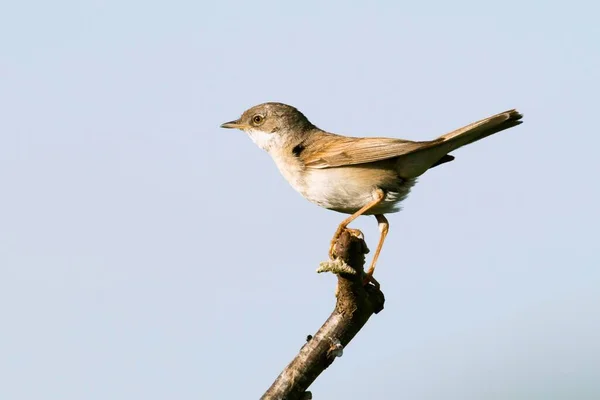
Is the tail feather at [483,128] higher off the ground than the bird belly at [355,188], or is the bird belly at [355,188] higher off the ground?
the tail feather at [483,128]

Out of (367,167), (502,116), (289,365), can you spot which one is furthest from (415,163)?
(289,365)

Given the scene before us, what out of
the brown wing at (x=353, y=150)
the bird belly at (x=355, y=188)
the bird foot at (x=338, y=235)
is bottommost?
the bird foot at (x=338, y=235)

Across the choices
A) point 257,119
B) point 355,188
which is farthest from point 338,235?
point 257,119

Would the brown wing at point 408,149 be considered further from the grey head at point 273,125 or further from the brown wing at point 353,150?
the grey head at point 273,125

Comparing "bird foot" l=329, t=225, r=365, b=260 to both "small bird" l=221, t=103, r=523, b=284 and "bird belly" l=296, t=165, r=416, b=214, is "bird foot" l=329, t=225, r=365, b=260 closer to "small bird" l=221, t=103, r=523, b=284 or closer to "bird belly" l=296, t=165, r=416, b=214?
"small bird" l=221, t=103, r=523, b=284

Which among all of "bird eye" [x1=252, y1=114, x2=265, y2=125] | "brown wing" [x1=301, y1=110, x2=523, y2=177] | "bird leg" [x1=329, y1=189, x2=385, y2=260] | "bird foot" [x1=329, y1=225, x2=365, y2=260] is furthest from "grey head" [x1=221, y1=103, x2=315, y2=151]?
"bird foot" [x1=329, y1=225, x2=365, y2=260]

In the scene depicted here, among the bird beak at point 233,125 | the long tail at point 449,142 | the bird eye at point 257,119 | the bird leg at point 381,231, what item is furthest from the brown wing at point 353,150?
the bird beak at point 233,125

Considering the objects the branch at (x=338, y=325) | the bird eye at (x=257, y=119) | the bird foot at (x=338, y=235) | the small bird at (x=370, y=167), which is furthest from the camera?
the bird eye at (x=257, y=119)

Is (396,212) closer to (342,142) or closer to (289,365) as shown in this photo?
Answer: (342,142)
